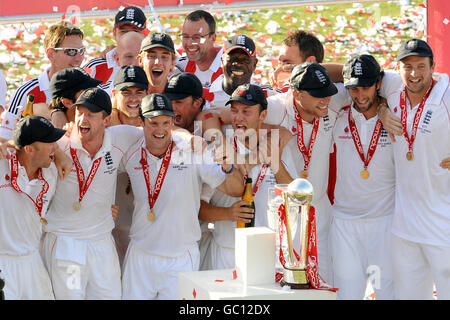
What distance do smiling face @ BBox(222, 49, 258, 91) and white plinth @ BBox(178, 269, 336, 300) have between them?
2.61 meters

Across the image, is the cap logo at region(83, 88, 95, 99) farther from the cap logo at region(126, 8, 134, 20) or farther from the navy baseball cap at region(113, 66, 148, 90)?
the cap logo at region(126, 8, 134, 20)

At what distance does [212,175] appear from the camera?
5520 millimetres

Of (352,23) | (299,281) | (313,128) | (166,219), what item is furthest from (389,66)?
(299,281)

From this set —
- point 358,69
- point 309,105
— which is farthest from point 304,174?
point 358,69

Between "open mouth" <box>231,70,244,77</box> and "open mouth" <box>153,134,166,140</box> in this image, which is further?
"open mouth" <box>231,70,244,77</box>

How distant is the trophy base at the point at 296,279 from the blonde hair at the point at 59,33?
3953 millimetres

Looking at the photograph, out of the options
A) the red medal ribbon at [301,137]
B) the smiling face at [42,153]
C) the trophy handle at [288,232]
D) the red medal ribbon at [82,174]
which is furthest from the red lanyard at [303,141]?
the trophy handle at [288,232]

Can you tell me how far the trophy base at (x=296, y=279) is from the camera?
3.85 m

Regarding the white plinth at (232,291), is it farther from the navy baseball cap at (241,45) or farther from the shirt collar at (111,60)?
the shirt collar at (111,60)

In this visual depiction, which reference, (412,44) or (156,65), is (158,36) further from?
(412,44)

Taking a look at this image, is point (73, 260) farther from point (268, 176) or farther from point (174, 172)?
point (268, 176)

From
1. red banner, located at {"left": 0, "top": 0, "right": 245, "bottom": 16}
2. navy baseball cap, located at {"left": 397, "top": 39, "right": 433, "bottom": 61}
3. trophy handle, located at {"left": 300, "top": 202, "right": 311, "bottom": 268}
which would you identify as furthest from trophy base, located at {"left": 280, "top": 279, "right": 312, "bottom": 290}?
red banner, located at {"left": 0, "top": 0, "right": 245, "bottom": 16}

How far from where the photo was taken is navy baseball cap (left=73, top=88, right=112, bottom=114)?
531 centimetres

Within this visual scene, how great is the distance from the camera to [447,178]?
18.7 ft
